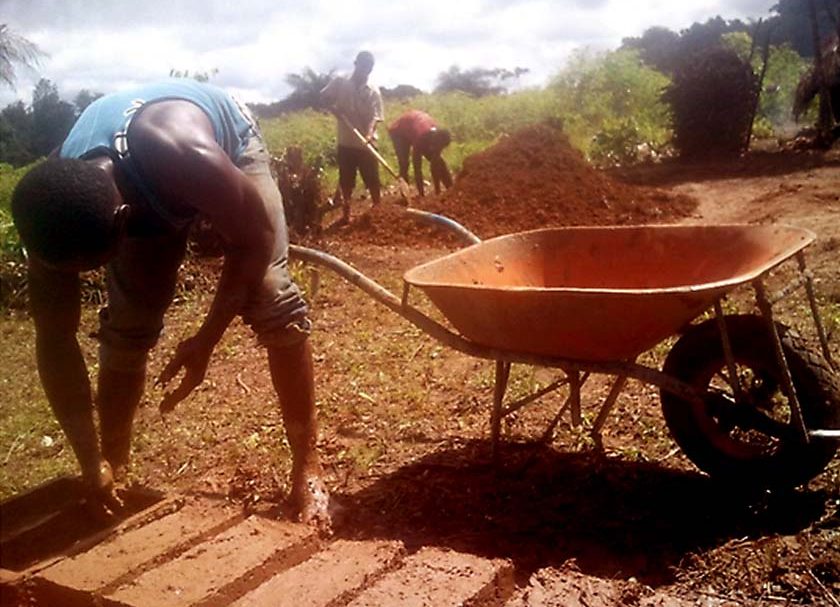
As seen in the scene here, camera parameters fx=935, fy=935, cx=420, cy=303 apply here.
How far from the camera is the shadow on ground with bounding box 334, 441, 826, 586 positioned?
295 cm

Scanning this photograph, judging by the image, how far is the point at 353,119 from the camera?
974cm

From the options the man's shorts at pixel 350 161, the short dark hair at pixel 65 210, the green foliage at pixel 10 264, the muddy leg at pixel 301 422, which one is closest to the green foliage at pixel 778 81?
the man's shorts at pixel 350 161

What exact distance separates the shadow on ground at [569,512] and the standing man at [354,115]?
642 centimetres

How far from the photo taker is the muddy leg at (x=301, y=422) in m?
3.02

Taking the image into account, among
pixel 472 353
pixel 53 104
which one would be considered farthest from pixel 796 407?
pixel 53 104

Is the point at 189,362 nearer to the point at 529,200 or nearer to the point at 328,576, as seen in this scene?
the point at 328,576

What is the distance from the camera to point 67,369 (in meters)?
2.88

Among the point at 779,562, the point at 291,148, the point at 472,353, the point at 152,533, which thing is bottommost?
the point at 779,562

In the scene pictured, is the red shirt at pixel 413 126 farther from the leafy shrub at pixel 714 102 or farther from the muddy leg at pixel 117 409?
the muddy leg at pixel 117 409

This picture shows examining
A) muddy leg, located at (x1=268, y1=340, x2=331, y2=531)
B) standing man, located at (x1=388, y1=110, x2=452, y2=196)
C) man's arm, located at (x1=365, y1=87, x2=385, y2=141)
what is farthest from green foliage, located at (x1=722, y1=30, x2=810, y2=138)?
muddy leg, located at (x1=268, y1=340, x2=331, y2=531)

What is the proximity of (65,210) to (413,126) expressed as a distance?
877 cm

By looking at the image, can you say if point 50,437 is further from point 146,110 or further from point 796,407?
point 796,407

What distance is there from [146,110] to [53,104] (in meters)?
0.24

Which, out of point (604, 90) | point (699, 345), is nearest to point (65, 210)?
point (699, 345)
